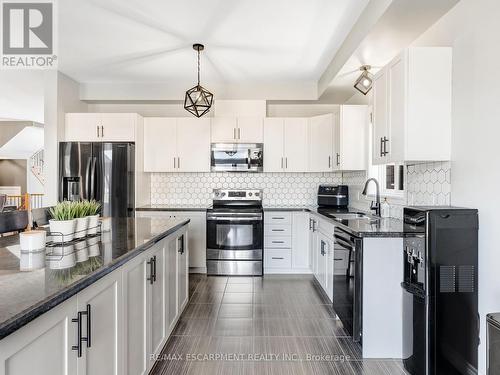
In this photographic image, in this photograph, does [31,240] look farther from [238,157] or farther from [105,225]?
[238,157]

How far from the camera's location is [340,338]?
8.85 feet

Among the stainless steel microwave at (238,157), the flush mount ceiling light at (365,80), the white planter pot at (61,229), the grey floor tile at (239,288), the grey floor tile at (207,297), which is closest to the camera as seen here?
the white planter pot at (61,229)

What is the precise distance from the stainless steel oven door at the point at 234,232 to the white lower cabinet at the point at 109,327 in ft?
5.76

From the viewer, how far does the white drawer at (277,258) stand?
451 centimetres

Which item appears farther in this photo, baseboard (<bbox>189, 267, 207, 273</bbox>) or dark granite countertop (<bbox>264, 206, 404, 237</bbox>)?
baseboard (<bbox>189, 267, 207, 273</bbox>)

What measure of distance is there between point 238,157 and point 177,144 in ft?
3.00

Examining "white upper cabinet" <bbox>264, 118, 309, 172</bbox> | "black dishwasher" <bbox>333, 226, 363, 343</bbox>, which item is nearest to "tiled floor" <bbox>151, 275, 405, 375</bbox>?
"black dishwasher" <bbox>333, 226, 363, 343</bbox>

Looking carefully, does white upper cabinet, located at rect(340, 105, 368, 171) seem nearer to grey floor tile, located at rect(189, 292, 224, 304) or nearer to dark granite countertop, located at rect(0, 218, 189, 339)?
grey floor tile, located at rect(189, 292, 224, 304)

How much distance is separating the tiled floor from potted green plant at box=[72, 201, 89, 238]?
3.52 feet

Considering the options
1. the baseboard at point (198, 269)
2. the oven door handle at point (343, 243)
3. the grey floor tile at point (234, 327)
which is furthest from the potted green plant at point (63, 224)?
the baseboard at point (198, 269)

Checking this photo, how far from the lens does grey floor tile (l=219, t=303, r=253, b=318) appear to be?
312cm

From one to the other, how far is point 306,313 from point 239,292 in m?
0.89

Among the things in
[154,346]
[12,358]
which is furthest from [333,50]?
[12,358]

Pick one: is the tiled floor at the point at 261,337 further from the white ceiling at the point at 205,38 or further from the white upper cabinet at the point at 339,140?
the white ceiling at the point at 205,38
